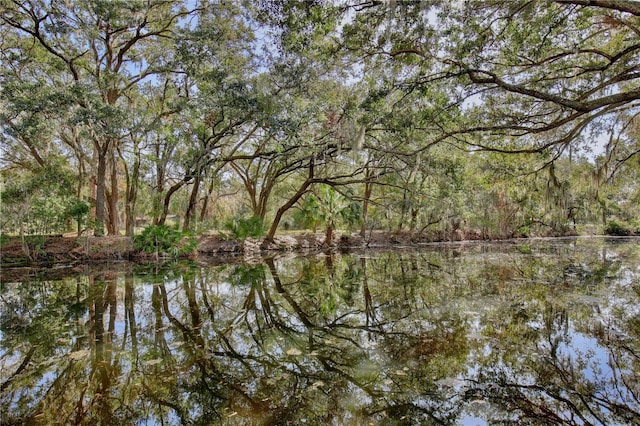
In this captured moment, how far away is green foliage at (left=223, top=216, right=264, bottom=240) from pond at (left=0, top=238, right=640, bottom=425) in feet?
27.0

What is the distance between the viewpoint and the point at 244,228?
15312 millimetres

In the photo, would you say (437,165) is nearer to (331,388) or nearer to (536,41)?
(536,41)

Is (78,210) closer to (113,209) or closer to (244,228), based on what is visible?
(113,209)

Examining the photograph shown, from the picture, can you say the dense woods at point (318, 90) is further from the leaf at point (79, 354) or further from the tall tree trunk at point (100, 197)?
the leaf at point (79, 354)

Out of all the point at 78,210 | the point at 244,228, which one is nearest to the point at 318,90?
the point at 244,228

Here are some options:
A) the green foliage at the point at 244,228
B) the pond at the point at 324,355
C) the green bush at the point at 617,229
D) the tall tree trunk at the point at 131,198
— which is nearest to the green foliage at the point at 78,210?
the tall tree trunk at the point at 131,198

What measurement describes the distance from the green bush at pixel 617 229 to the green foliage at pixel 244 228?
31.9 metres

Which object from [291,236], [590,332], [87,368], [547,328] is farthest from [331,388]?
[291,236]

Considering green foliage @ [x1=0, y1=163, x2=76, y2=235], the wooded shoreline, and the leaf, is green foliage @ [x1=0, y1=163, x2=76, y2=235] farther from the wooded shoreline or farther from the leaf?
the leaf

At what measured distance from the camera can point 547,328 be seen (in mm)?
4332

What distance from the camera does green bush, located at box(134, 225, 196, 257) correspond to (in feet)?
41.4

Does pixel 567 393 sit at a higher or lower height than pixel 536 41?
lower

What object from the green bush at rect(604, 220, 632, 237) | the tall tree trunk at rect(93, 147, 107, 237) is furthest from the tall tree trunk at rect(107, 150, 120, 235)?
the green bush at rect(604, 220, 632, 237)

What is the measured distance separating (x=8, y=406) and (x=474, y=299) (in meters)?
6.12
